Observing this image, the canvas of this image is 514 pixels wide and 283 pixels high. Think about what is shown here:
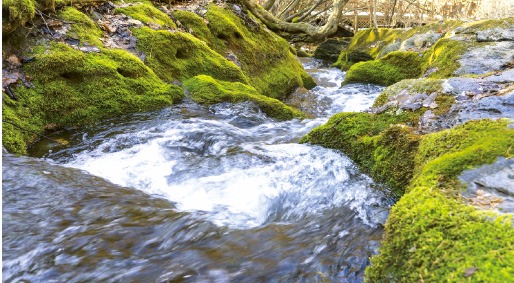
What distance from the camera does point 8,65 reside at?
184 inches

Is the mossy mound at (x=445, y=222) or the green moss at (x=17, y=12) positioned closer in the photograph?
the mossy mound at (x=445, y=222)

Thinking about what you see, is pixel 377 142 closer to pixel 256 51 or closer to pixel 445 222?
A: pixel 445 222

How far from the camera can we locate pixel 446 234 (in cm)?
164

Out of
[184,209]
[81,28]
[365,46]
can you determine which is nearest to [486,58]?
[184,209]

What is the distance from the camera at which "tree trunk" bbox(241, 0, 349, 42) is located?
10.8 meters

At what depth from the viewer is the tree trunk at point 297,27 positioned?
10789 millimetres

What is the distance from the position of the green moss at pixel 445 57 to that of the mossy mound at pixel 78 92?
505 centimetres

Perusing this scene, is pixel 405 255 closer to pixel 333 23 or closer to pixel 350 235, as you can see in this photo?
pixel 350 235

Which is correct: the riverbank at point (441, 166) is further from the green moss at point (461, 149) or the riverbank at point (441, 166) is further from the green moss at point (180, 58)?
the green moss at point (180, 58)

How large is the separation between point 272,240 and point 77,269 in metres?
1.30

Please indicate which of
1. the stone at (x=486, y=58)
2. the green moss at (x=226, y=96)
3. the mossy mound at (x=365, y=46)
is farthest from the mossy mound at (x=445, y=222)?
the mossy mound at (x=365, y=46)

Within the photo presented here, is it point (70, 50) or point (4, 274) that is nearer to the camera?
point (4, 274)

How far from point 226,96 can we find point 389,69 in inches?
196

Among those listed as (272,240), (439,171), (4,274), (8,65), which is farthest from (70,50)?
(439,171)
